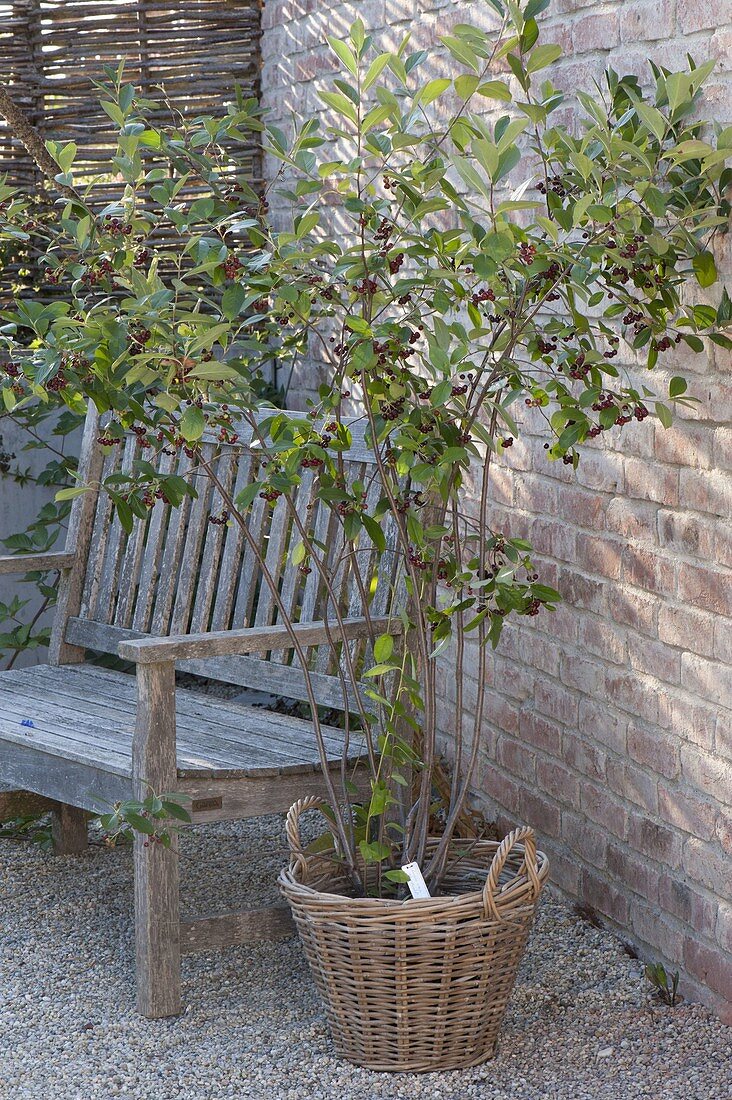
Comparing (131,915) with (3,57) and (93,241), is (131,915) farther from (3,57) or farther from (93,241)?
(3,57)

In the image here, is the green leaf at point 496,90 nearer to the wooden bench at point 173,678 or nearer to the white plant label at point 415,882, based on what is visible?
the wooden bench at point 173,678

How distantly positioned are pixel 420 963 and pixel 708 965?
57 centimetres

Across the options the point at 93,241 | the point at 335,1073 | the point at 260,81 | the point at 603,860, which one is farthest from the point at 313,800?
the point at 260,81

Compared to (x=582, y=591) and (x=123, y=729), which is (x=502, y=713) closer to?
(x=582, y=591)

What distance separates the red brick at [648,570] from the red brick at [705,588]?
4 centimetres

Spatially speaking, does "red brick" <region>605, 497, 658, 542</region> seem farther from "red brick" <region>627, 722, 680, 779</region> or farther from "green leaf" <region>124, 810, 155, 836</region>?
"green leaf" <region>124, 810, 155, 836</region>

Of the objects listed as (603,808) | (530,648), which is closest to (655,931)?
(603,808)

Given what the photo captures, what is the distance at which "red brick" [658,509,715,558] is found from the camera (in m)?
2.30

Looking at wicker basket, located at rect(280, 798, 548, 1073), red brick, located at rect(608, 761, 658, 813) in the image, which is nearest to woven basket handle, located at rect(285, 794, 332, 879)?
wicker basket, located at rect(280, 798, 548, 1073)

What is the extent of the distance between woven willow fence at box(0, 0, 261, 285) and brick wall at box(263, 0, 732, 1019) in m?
1.67

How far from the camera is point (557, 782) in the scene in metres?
2.91

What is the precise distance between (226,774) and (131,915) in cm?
78

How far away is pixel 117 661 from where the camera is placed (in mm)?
3973

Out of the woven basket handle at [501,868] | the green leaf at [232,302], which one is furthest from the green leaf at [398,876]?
the green leaf at [232,302]
